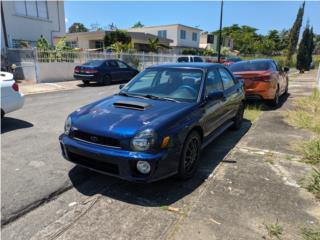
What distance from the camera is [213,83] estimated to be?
16.0ft

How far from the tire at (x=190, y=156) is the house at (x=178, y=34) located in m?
40.8

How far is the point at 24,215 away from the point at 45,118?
182 inches

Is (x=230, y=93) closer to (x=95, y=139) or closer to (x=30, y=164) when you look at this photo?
(x=95, y=139)

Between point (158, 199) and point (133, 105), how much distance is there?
131 centimetres

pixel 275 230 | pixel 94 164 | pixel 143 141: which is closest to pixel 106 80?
pixel 94 164

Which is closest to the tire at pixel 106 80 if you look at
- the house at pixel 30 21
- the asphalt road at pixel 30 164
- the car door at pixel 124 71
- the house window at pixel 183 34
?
the car door at pixel 124 71

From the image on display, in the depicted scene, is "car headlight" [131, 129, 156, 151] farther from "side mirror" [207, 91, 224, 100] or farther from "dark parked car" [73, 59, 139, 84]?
"dark parked car" [73, 59, 139, 84]

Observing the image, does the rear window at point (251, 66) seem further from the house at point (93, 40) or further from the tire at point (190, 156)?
the house at point (93, 40)

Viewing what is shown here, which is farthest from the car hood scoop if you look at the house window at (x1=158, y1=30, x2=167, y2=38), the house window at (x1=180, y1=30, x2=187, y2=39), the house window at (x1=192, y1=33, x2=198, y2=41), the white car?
the house window at (x1=192, y1=33, x2=198, y2=41)

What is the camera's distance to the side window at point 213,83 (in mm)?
4613

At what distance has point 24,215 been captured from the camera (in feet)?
10.2

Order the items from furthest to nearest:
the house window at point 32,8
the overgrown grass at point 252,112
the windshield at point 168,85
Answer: the house window at point 32,8, the overgrown grass at point 252,112, the windshield at point 168,85

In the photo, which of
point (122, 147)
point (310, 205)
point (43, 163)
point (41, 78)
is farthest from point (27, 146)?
point (41, 78)

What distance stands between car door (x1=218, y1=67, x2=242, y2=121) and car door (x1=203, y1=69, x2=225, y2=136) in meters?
0.23
